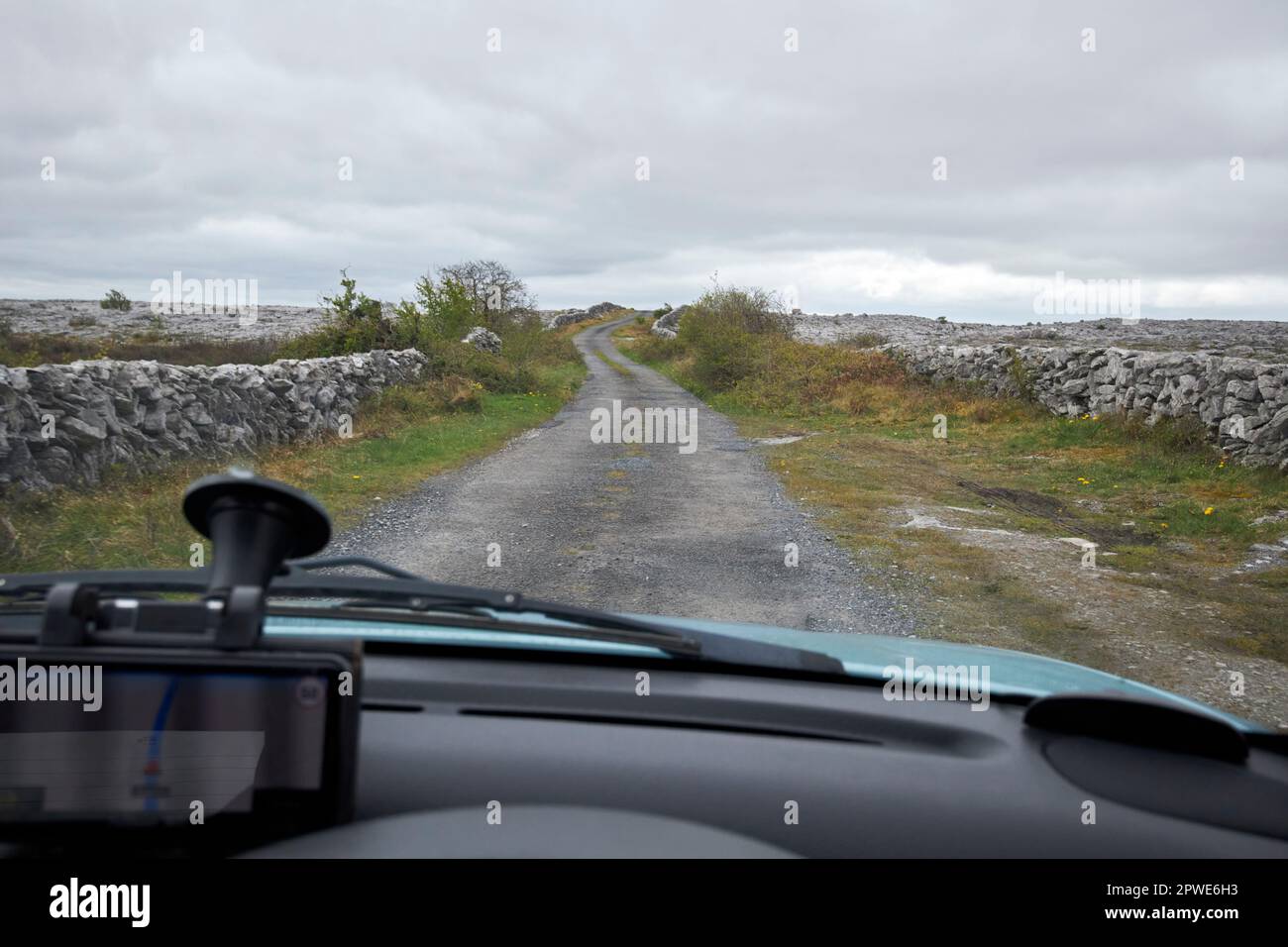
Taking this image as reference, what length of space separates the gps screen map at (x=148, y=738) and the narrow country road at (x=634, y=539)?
15.0 feet

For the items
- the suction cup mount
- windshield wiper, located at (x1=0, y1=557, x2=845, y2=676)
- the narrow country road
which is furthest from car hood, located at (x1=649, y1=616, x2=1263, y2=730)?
the narrow country road

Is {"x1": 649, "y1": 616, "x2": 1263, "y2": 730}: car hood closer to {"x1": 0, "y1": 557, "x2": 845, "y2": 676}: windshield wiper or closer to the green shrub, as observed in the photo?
{"x1": 0, "y1": 557, "x2": 845, "y2": 676}: windshield wiper

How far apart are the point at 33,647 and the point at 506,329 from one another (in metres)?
30.9

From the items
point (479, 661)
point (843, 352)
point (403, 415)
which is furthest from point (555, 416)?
point (479, 661)

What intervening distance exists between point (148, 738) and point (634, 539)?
265 inches

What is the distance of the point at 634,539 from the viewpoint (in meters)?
7.87

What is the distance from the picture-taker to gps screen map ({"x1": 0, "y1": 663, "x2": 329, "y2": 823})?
3.73 ft

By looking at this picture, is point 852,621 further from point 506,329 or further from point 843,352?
point 506,329

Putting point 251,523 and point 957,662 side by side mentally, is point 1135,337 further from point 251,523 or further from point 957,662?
point 251,523

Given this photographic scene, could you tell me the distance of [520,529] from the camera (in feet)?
26.8

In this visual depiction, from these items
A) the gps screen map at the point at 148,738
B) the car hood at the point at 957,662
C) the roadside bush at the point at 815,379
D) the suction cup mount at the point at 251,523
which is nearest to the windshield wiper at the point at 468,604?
the car hood at the point at 957,662

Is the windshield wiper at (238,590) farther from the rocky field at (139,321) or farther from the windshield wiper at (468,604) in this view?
the rocky field at (139,321)

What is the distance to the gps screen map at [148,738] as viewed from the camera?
114cm

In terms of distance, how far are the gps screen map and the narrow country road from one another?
4586 mm
